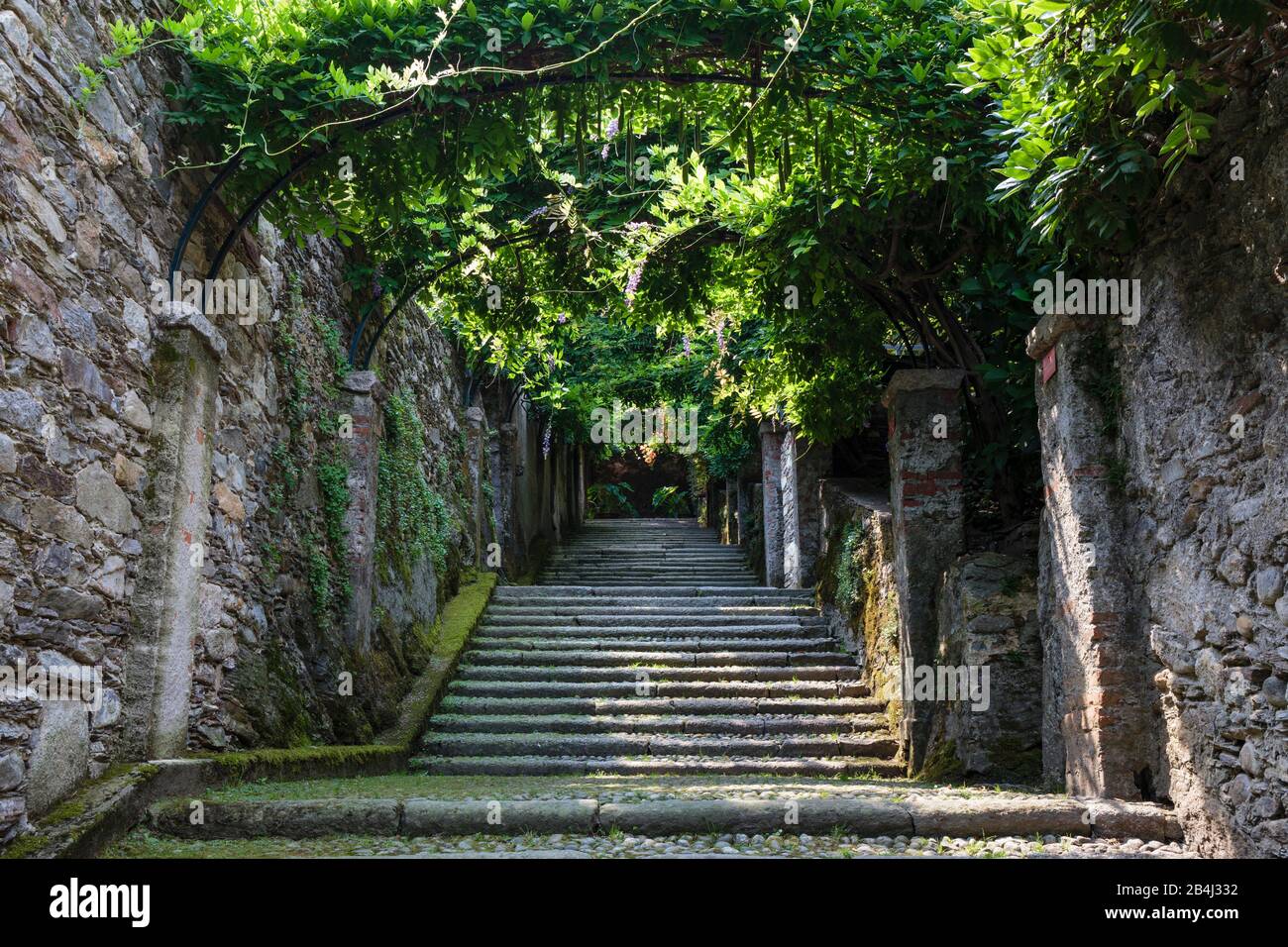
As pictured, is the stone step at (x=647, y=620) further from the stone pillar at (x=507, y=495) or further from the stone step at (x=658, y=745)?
the stone pillar at (x=507, y=495)

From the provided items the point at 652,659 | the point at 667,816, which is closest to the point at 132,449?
the point at 667,816

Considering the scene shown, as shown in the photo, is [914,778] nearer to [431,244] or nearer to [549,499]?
[431,244]

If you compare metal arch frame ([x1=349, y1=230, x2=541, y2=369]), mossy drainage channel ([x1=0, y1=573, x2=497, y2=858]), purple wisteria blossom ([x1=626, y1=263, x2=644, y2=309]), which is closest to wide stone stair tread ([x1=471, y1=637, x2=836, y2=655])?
mossy drainage channel ([x1=0, y1=573, x2=497, y2=858])

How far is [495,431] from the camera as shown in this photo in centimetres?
1309

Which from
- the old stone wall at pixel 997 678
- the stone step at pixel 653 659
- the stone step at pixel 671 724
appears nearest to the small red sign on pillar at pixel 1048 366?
the old stone wall at pixel 997 678

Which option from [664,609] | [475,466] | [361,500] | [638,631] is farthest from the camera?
[475,466]

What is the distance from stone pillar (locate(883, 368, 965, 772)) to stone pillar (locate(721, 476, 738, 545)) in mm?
9759

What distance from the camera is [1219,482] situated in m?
3.24

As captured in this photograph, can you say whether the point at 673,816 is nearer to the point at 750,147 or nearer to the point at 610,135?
the point at 750,147

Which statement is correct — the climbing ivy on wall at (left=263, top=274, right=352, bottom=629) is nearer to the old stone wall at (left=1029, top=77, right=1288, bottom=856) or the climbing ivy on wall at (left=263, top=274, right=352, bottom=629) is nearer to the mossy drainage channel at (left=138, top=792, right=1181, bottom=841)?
the mossy drainage channel at (left=138, top=792, right=1181, bottom=841)

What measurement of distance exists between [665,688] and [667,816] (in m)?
3.91

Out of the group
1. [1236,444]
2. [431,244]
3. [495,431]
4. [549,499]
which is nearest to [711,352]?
[495,431]

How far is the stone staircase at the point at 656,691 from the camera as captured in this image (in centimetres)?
647

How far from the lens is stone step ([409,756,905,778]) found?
6.20 meters
